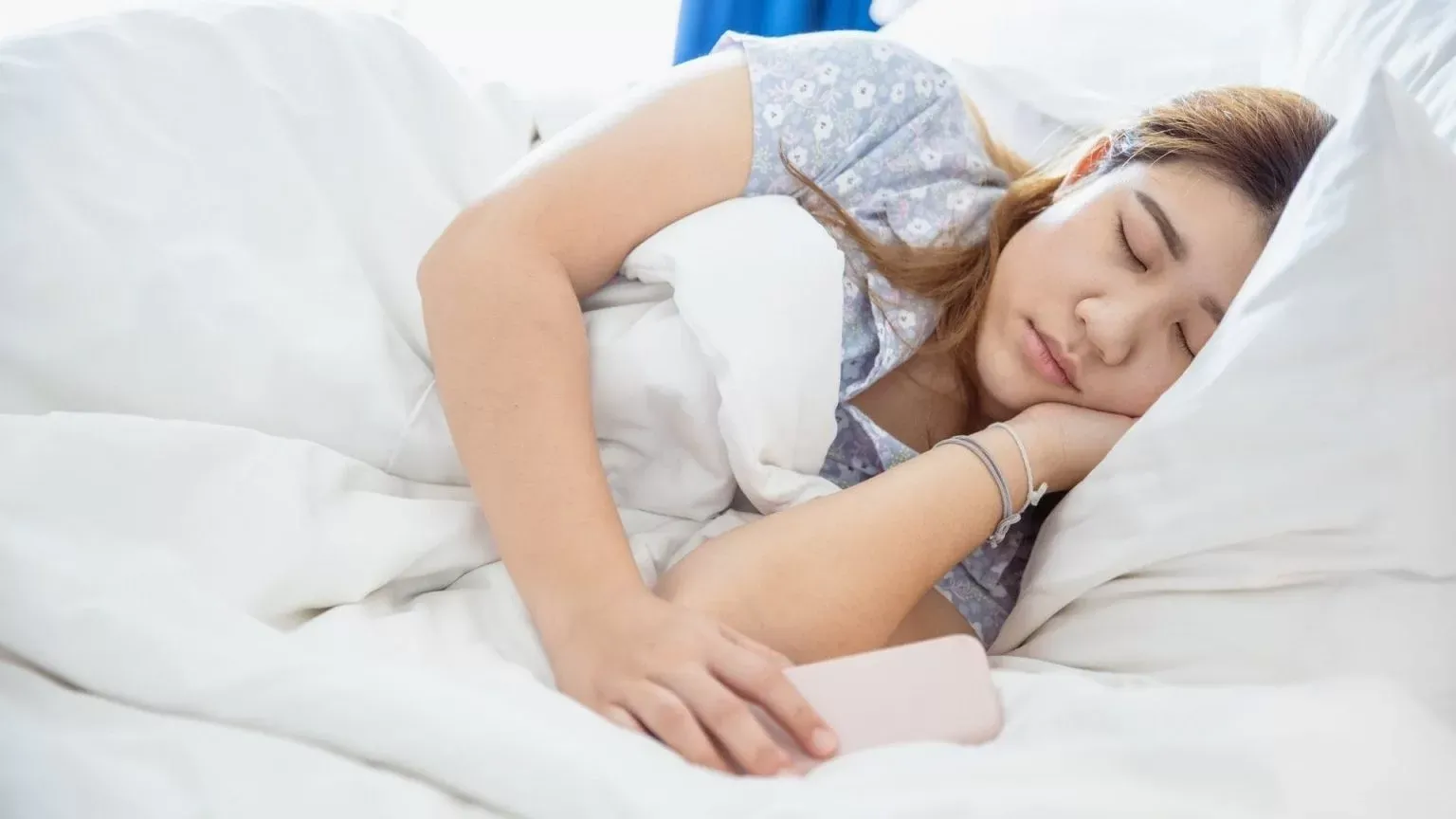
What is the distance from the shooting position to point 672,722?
1.91ft

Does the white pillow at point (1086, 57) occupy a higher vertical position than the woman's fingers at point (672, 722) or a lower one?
higher

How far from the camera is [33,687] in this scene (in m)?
0.50

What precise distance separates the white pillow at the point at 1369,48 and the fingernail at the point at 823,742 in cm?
68

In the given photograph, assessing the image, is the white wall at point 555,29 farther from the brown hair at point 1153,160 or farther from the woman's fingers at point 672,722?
the woman's fingers at point 672,722

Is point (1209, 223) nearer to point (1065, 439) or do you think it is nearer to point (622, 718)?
point (1065, 439)

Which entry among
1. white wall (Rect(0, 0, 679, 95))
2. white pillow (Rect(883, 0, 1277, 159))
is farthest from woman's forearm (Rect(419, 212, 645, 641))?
white wall (Rect(0, 0, 679, 95))

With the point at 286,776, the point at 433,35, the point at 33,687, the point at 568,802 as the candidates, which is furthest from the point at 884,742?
the point at 433,35

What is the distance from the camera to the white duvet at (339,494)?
1.62 feet

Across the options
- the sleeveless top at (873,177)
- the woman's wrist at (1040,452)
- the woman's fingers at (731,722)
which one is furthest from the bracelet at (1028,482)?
the woman's fingers at (731,722)

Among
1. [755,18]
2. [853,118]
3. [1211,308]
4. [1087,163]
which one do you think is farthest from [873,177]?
[755,18]

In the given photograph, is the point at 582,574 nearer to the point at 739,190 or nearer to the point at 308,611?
the point at 308,611

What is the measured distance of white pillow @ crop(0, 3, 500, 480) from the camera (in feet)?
2.33

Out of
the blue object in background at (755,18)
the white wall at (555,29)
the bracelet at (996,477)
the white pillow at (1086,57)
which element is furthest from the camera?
the white wall at (555,29)

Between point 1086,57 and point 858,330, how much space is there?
595 mm
